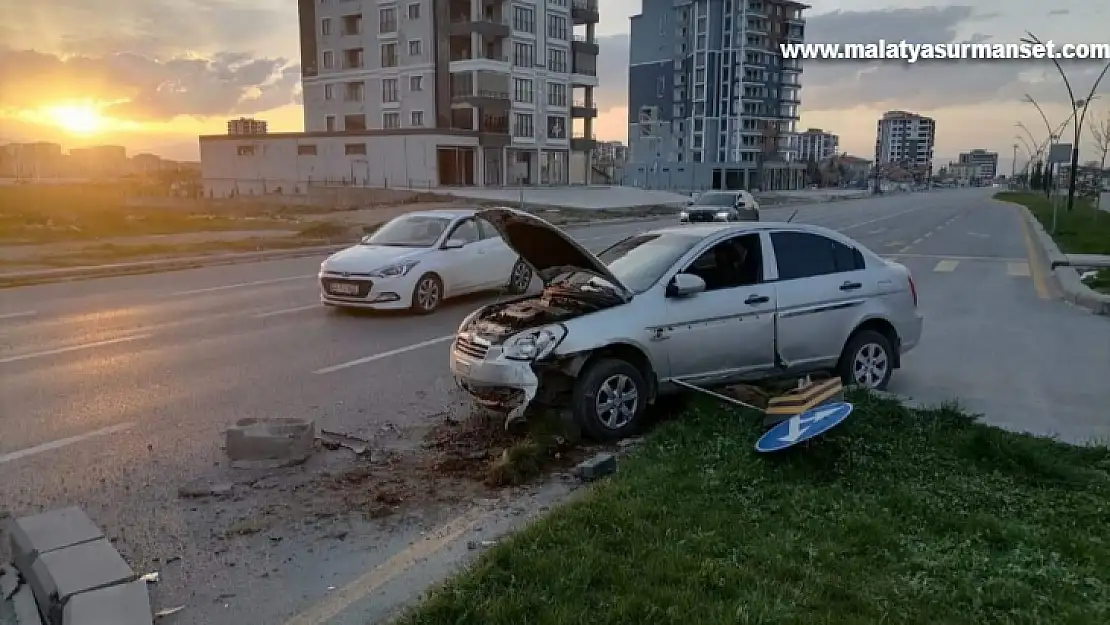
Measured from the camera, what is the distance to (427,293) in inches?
510

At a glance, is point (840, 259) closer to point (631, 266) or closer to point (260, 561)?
point (631, 266)

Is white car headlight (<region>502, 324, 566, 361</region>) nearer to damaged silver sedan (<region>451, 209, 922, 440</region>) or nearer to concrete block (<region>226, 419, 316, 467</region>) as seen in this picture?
damaged silver sedan (<region>451, 209, 922, 440</region>)

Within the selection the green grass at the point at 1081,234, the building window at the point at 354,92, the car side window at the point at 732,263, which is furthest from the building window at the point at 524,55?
the car side window at the point at 732,263

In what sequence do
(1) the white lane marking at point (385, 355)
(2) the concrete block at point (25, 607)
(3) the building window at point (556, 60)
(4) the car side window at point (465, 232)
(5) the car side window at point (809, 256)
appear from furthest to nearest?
(3) the building window at point (556, 60)
(4) the car side window at point (465, 232)
(1) the white lane marking at point (385, 355)
(5) the car side window at point (809, 256)
(2) the concrete block at point (25, 607)

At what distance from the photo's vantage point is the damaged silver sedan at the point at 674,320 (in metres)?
6.42

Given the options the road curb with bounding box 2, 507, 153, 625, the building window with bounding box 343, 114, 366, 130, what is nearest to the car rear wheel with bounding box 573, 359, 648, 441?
the road curb with bounding box 2, 507, 153, 625

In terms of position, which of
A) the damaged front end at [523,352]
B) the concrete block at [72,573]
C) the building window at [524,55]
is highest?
the building window at [524,55]

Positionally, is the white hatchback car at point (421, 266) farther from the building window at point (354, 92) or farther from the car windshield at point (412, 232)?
the building window at point (354, 92)

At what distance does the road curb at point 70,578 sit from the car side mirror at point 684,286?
4.29 metres

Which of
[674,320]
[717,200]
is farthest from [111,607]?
[717,200]

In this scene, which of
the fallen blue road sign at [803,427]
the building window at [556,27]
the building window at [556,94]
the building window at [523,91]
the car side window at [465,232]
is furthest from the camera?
the building window at [556,94]

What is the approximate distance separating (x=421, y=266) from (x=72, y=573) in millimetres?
9123

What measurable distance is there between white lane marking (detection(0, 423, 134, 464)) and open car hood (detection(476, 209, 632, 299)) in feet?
11.0

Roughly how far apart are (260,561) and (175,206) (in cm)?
5564
